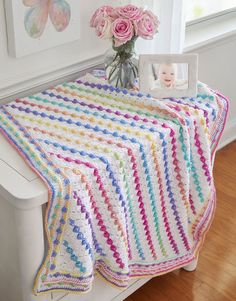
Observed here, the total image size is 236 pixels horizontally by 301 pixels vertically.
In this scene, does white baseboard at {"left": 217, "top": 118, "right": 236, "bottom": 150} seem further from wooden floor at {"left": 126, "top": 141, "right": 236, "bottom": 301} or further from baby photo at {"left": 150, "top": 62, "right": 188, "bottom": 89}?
baby photo at {"left": 150, "top": 62, "right": 188, "bottom": 89}

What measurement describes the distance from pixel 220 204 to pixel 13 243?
1.19m

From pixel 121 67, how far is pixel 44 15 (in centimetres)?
31

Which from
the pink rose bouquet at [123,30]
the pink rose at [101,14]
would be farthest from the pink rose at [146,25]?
the pink rose at [101,14]

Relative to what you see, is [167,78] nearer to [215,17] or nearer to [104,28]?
[104,28]

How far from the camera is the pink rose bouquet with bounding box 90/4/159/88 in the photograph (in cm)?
160

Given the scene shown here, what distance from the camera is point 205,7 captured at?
256cm

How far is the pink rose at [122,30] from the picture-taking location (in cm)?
159

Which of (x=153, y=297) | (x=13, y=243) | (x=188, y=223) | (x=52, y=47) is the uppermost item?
(x=52, y=47)

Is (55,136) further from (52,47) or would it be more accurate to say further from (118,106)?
(52,47)

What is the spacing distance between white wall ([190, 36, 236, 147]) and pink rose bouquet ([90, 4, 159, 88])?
0.71 metres

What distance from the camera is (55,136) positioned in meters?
1.47

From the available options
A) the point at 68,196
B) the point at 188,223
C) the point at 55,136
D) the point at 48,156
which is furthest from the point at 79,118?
the point at 188,223

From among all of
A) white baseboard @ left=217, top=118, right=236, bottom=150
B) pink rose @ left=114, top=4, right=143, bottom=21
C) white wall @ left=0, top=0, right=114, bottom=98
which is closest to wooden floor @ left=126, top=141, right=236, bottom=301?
white baseboard @ left=217, top=118, right=236, bottom=150

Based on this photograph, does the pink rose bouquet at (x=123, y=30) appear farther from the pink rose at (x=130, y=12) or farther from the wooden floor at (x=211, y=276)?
the wooden floor at (x=211, y=276)
